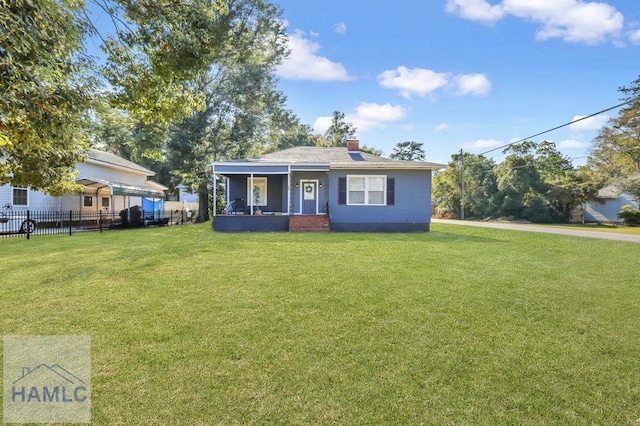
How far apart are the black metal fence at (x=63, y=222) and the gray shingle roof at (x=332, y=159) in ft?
22.8

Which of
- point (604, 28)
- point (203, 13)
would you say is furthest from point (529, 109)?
point (203, 13)

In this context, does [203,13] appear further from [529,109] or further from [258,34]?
[529,109]

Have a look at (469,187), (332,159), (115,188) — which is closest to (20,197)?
(115,188)

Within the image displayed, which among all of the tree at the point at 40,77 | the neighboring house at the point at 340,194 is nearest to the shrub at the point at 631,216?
the neighboring house at the point at 340,194

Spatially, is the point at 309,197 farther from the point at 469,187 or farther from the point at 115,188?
the point at 469,187

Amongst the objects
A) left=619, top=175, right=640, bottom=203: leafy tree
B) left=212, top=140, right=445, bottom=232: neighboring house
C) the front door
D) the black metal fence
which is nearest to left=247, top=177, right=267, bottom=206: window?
left=212, top=140, right=445, bottom=232: neighboring house

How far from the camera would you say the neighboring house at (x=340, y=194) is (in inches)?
562

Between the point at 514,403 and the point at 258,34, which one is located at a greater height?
the point at 258,34

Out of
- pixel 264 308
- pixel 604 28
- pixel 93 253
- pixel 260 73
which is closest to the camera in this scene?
pixel 264 308

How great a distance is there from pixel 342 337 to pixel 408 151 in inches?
2107

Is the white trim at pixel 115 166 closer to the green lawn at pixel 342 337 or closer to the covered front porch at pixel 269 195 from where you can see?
the covered front porch at pixel 269 195

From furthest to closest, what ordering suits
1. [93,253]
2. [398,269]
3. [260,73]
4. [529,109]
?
[529,109]
[260,73]
[93,253]
[398,269]

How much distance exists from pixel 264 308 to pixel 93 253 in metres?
6.18

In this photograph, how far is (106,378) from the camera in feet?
8.30
